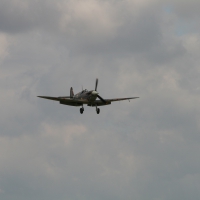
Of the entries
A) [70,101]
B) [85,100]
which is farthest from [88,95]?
[70,101]

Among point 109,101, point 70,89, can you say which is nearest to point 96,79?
point 109,101

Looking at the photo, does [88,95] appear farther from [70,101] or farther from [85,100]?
[70,101]

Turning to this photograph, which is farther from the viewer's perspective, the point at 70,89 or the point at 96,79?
the point at 70,89

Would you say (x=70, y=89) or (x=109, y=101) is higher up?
(x=70, y=89)

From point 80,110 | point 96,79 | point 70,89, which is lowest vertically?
point 80,110

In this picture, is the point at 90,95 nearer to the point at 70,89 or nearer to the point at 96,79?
the point at 96,79

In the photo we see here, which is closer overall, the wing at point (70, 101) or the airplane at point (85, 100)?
the airplane at point (85, 100)

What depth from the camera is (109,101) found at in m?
83.4

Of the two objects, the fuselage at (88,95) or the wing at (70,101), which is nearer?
the fuselage at (88,95)

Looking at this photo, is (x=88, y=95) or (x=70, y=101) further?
(x=70, y=101)

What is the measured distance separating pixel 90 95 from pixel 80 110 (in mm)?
3818

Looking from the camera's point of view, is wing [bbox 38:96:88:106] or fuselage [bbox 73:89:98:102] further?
wing [bbox 38:96:88:106]

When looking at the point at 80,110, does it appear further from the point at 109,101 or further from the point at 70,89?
the point at 70,89

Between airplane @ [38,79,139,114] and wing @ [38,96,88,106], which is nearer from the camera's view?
airplane @ [38,79,139,114]
